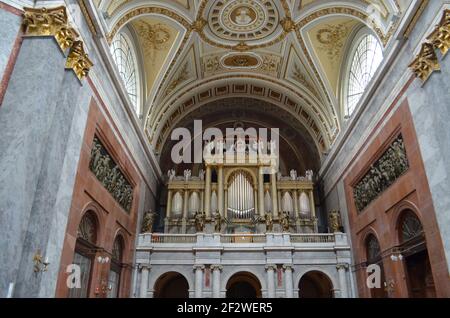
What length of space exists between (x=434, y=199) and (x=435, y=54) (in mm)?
2926

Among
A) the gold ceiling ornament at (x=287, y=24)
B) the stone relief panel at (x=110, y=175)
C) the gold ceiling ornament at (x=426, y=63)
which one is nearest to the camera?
the gold ceiling ornament at (x=426, y=63)

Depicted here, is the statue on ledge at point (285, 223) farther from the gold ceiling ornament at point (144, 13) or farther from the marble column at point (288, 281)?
the gold ceiling ornament at point (144, 13)

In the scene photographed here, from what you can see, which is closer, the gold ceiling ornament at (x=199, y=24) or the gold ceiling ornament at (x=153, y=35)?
the gold ceiling ornament at (x=153, y=35)

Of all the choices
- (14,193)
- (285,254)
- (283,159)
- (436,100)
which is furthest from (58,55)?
(283,159)

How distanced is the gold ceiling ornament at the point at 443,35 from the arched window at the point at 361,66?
382 centimetres

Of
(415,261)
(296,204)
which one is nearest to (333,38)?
(296,204)

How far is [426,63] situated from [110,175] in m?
→ 8.35

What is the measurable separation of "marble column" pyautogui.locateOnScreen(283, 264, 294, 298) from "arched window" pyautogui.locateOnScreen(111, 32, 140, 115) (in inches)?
312

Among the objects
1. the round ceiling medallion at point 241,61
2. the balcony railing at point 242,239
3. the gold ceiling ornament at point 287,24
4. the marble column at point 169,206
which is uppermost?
the round ceiling medallion at point 241,61

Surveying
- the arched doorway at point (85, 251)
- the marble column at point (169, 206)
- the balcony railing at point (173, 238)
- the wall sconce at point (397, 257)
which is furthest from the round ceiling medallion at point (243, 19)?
the wall sconce at point (397, 257)

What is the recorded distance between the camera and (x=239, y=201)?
15.3 metres

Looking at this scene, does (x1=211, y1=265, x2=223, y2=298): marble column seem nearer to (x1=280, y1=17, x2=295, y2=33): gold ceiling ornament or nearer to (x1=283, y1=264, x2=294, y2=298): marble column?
(x1=283, y1=264, x2=294, y2=298): marble column

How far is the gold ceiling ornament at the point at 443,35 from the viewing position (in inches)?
255

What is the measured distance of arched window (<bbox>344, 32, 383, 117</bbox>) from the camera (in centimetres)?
1113
